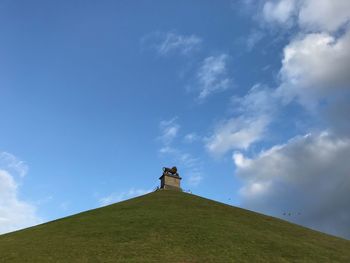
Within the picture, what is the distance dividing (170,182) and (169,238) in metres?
25.6

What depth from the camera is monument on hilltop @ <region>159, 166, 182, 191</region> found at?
2340 inches

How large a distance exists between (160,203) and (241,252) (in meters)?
17.9

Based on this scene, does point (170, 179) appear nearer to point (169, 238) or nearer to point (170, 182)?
point (170, 182)

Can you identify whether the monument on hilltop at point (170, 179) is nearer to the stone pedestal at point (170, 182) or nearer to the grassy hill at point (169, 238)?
the stone pedestal at point (170, 182)

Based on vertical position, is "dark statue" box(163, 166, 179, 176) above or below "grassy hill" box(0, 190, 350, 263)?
above

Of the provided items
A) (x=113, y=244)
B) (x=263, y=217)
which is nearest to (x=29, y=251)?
(x=113, y=244)

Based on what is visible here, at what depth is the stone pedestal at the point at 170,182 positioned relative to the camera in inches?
2339

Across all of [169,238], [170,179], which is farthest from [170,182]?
[169,238]

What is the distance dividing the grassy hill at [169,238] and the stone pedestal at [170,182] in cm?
1045

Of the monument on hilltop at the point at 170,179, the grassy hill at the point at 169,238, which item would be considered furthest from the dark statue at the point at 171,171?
the grassy hill at the point at 169,238

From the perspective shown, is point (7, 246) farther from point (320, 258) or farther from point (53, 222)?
point (320, 258)

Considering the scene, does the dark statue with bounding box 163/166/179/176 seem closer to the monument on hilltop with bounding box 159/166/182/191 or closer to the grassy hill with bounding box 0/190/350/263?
the monument on hilltop with bounding box 159/166/182/191

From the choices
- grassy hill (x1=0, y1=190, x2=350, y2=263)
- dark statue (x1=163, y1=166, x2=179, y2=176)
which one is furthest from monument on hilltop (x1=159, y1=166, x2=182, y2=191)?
grassy hill (x1=0, y1=190, x2=350, y2=263)

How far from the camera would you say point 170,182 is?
196 feet
